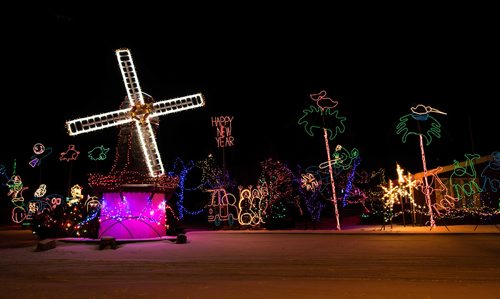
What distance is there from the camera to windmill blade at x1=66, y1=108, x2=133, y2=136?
661 inches

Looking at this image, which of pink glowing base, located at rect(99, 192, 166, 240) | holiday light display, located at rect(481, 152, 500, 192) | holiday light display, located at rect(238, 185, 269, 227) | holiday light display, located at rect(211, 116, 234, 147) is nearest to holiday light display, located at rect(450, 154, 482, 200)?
holiday light display, located at rect(481, 152, 500, 192)

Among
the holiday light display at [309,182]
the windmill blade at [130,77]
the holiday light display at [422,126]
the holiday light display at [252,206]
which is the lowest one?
the holiday light display at [252,206]

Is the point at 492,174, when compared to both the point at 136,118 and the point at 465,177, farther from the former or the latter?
the point at 136,118

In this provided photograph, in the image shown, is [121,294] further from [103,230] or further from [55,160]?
[55,160]

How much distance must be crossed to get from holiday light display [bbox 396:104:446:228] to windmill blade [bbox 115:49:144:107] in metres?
13.1

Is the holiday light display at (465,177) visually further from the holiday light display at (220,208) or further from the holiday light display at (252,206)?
the holiday light display at (220,208)

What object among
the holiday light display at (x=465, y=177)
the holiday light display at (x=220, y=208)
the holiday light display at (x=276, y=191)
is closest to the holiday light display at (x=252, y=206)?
the holiday light display at (x=276, y=191)

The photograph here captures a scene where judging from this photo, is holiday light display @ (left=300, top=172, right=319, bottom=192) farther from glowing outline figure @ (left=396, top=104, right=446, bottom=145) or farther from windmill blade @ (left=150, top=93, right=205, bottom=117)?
windmill blade @ (left=150, top=93, right=205, bottom=117)

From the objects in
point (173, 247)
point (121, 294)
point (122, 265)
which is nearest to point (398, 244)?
point (173, 247)

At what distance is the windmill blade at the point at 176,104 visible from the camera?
17925 mm

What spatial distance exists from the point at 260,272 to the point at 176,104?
11344 mm

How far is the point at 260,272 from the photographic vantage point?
8727mm

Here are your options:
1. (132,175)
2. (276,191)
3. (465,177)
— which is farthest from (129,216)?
(465,177)

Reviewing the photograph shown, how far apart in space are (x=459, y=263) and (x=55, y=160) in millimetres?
52657
